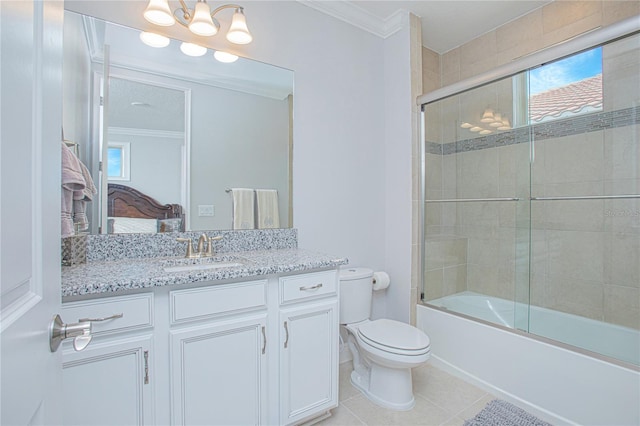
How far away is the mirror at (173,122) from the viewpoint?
146cm

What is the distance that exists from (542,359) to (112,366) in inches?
77.8

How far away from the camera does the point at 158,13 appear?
148 cm

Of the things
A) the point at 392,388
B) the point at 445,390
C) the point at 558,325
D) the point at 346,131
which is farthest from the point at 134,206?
the point at 558,325

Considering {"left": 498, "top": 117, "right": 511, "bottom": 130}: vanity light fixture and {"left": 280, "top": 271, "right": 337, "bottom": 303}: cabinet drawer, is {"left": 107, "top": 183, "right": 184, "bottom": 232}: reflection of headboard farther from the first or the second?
{"left": 498, "top": 117, "right": 511, "bottom": 130}: vanity light fixture

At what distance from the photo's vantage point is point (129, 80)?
1.55 m

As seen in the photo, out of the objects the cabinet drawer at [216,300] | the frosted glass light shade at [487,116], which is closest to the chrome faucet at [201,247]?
the cabinet drawer at [216,300]

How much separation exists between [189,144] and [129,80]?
1.30 feet

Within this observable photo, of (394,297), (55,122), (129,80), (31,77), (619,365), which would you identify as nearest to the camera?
(31,77)

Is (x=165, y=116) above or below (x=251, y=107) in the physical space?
below

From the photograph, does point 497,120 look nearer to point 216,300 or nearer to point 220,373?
point 216,300

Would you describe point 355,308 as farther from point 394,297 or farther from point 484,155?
point 484,155

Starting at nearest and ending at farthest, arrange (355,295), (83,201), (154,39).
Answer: (83,201)
(154,39)
(355,295)

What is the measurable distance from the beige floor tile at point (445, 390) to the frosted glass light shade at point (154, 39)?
239 centimetres

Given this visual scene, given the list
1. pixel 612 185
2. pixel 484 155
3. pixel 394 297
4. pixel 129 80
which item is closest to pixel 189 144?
pixel 129 80
